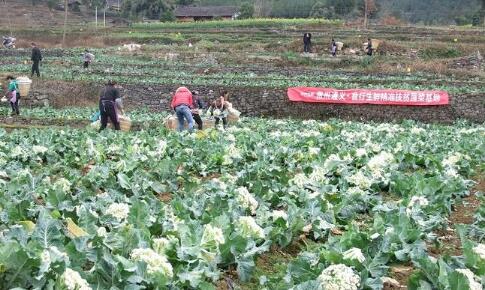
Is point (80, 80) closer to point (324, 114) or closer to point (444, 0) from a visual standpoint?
point (324, 114)

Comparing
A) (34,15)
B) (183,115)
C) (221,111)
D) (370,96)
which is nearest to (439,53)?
(370,96)

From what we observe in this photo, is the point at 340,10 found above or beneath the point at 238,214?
above

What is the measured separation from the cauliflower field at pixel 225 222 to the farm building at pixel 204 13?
74.8 m

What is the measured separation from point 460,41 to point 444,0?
41.0 m

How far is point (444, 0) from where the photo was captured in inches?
3383

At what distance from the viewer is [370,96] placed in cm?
2548

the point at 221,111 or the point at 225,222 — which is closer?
the point at 225,222

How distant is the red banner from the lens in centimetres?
2520

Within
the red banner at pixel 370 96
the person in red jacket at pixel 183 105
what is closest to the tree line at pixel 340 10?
the red banner at pixel 370 96

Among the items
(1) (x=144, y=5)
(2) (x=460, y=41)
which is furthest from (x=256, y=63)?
(1) (x=144, y=5)

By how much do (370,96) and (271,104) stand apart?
379cm

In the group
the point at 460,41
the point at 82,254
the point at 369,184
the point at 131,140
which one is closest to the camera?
the point at 82,254

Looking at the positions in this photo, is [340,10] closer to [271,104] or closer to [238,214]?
[271,104]

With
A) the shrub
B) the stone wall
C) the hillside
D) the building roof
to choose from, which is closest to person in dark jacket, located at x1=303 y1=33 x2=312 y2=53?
the shrub
